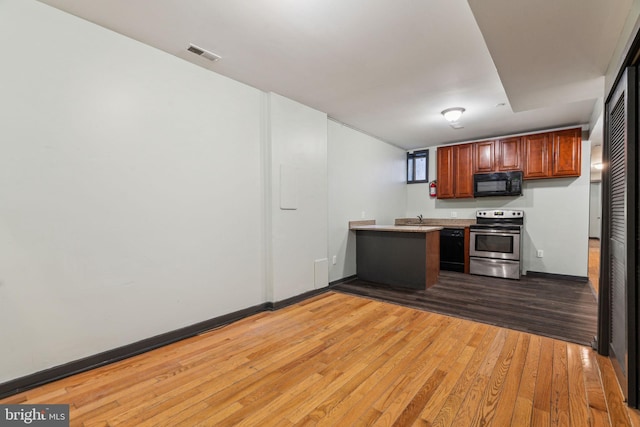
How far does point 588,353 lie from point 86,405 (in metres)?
3.56

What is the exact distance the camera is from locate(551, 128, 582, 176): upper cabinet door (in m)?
4.56

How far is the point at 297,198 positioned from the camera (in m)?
3.69

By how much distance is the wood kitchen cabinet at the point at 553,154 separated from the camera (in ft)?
15.0

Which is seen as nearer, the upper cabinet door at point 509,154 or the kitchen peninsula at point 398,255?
the kitchen peninsula at point 398,255

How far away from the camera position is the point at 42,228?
196 cm

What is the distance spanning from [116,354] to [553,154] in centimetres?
625

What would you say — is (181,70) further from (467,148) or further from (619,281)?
(467,148)

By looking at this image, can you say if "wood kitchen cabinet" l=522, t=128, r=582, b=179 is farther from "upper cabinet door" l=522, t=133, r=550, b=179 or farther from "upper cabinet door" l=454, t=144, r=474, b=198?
"upper cabinet door" l=454, t=144, r=474, b=198

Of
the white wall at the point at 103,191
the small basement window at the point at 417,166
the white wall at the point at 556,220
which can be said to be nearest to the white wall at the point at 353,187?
the small basement window at the point at 417,166

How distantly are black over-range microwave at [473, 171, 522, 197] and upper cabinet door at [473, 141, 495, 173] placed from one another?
123 millimetres

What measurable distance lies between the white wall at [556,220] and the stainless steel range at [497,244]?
8.3 inches

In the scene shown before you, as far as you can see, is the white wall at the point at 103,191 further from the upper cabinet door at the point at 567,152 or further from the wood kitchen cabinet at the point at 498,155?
the upper cabinet door at the point at 567,152

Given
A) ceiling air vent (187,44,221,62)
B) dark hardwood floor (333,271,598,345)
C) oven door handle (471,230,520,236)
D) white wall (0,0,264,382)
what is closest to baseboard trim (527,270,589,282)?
dark hardwood floor (333,271,598,345)

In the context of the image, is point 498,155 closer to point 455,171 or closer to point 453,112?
point 455,171
